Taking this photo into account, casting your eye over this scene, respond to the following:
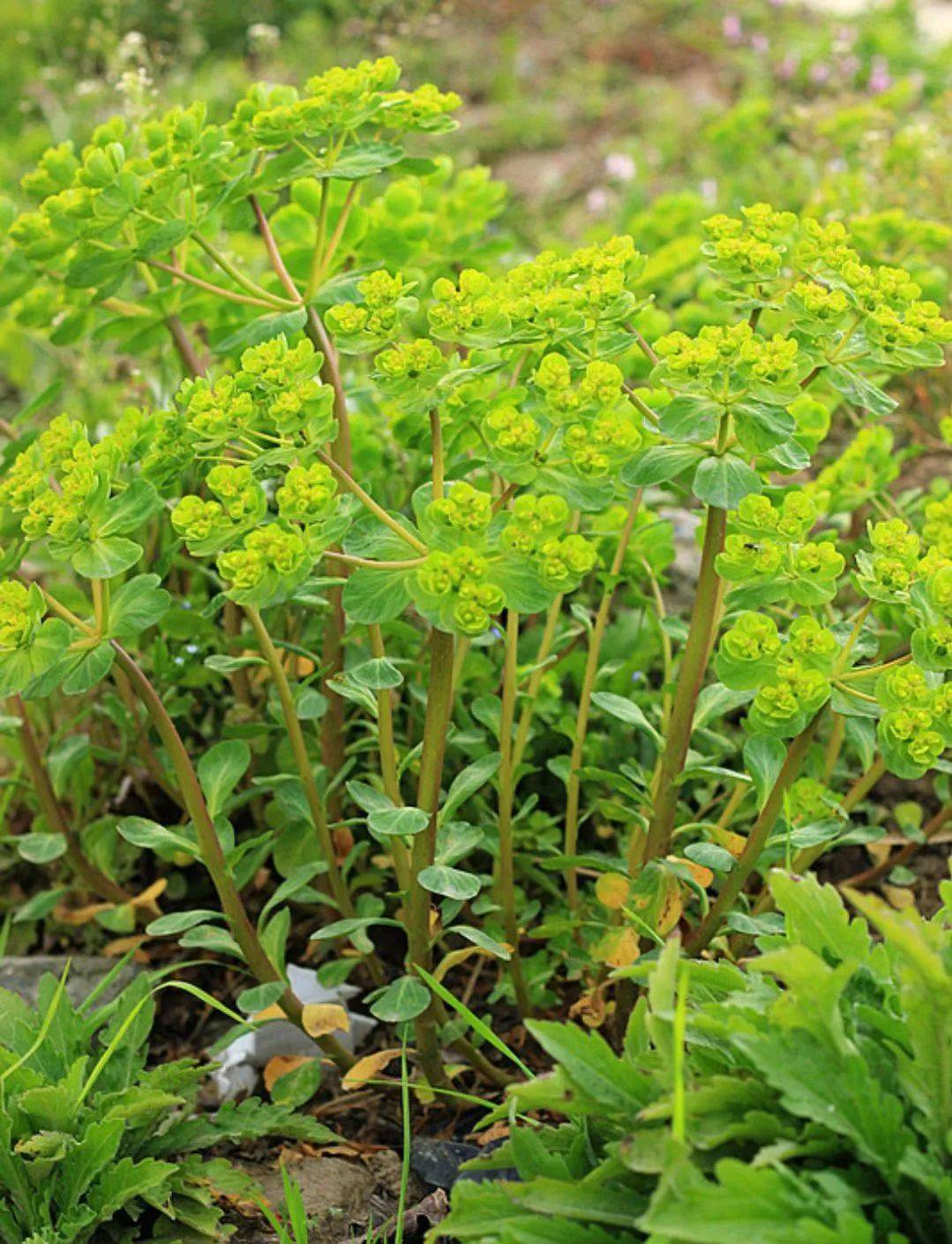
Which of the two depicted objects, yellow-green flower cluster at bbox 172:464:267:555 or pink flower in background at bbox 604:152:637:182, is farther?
pink flower in background at bbox 604:152:637:182

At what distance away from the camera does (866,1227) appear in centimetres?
118

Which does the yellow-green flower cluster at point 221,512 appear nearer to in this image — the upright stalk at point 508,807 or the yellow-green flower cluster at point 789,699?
the upright stalk at point 508,807

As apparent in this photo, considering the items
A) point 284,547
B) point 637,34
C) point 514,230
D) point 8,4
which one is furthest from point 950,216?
point 8,4

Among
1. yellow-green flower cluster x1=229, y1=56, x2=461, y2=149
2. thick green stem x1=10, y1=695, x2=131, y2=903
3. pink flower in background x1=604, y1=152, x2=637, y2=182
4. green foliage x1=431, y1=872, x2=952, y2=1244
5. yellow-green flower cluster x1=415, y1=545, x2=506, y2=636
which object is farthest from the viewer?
pink flower in background x1=604, y1=152, x2=637, y2=182

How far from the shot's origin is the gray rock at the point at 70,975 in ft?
7.43

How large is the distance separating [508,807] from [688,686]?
1.04 ft

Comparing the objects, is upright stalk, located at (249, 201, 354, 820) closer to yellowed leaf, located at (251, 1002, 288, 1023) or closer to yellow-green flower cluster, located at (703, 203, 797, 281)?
yellowed leaf, located at (251, 1002, 288, 1023)

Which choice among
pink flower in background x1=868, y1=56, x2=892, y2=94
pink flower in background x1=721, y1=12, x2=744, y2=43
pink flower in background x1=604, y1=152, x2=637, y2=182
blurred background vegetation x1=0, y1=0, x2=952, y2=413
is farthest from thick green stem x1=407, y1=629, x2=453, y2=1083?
pink flower in background x1=721, y1=12, x2=744, y2=43

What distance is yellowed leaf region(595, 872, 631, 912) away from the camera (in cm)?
190

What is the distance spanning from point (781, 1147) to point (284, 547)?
75 cm

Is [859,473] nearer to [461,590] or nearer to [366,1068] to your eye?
[461,590]

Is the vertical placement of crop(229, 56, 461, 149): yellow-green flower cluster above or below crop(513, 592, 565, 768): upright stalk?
above

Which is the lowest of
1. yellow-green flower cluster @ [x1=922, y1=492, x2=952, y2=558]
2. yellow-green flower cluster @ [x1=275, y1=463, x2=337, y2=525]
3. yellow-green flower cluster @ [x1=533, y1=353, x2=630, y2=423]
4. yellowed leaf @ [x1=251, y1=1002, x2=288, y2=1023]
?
yellowed leaf @ [x1=251, y1=1002, x2=288, y2=1023]

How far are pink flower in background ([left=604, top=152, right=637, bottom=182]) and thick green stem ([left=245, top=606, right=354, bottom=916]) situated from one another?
146 inches
